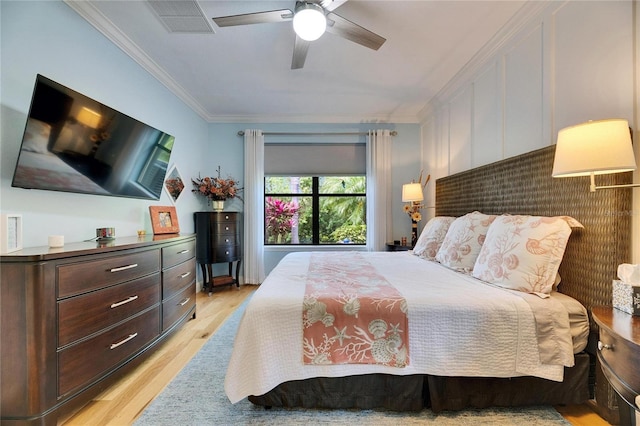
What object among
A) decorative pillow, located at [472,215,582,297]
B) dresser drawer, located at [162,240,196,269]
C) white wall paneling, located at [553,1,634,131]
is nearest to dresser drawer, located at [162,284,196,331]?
dresser drawer, located at [162,240,196,269]

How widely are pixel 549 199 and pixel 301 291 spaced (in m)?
1.78

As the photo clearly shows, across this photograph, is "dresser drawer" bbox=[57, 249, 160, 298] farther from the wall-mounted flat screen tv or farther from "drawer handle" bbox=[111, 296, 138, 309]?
the wall-mounted flat screen tv

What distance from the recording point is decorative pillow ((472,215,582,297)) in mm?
1564

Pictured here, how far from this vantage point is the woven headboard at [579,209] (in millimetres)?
1458

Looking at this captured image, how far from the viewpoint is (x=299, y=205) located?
4.60 m

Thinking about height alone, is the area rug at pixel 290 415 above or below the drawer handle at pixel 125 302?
below

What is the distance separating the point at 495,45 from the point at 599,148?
5.62 ft

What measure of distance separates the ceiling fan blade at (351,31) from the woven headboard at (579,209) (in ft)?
4.70

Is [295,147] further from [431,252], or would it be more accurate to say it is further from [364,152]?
[431,252]

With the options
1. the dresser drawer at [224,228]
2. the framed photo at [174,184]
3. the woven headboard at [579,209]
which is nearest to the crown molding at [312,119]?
the framed photo at [174,184]

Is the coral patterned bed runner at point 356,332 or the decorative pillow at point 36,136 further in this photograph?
the decorative pillow at point 36,136

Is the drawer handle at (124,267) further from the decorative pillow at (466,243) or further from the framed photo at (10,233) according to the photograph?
the decorative pillow at (466,243)

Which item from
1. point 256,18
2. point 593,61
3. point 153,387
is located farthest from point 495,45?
point 153,387

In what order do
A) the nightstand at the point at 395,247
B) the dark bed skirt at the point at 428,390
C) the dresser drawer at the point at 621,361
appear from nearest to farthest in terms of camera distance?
the dresser drawer at the point at 621,361 → the dark bed skirt at the point at 428,390 → the nightstand at the point at 395,247
